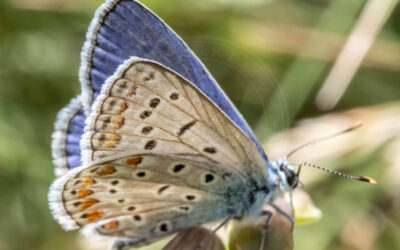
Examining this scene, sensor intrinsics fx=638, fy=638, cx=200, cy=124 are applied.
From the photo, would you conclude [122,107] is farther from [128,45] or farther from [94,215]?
[94,215]

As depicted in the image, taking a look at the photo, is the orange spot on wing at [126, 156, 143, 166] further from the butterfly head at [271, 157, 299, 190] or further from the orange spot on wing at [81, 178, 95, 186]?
the butterfly head at [271, 157, 299, 190]

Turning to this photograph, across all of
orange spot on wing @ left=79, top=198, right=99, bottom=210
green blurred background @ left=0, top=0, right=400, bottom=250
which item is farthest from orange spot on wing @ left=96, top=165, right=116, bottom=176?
green blurred background @ left=0, top=0, right=400, bottom=250

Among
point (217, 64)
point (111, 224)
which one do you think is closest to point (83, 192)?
point (111, 224)

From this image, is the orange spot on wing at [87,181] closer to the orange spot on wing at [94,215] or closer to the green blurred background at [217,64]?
the orange spot on wing at [94,215]

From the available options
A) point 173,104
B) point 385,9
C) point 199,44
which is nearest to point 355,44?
point 385,9

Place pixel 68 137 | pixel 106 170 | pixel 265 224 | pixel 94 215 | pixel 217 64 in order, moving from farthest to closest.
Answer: pixel 217 64 < pixel 68 137 < pixel 94 215 < pixel 106 170 < pixel 265 224

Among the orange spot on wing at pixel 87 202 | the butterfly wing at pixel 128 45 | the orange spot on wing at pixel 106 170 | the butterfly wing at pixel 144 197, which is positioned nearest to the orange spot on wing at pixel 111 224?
the butterfly wing at pixel 144 197
